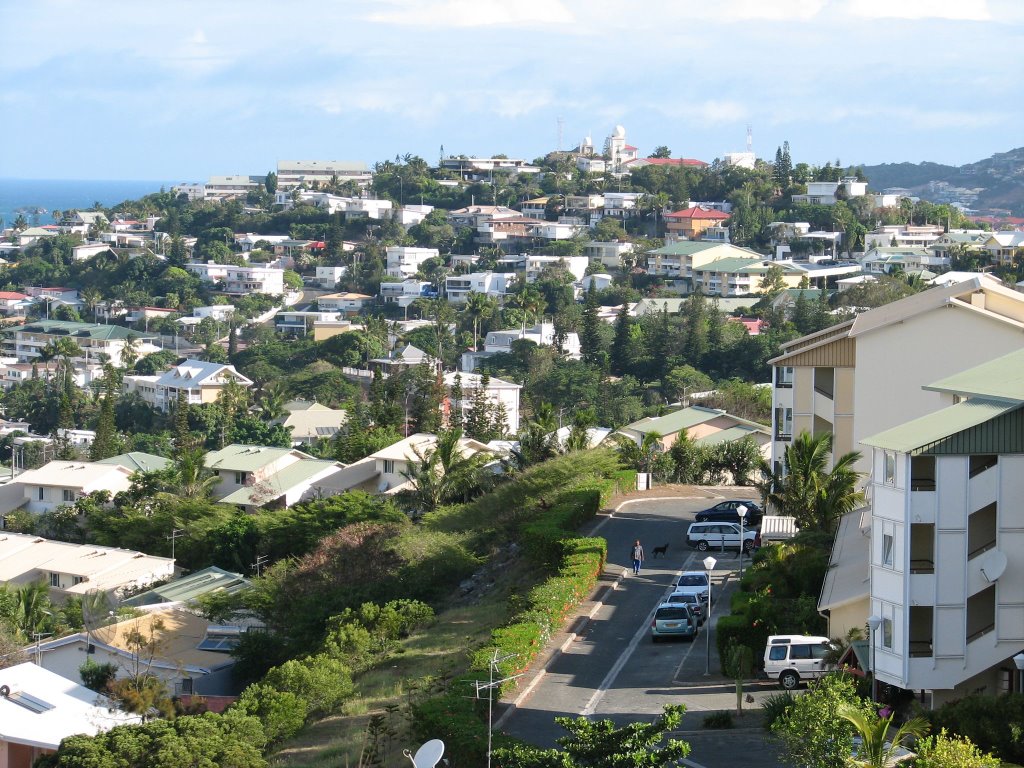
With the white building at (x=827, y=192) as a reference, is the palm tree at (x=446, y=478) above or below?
below

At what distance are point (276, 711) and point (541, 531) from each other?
24.2 ft

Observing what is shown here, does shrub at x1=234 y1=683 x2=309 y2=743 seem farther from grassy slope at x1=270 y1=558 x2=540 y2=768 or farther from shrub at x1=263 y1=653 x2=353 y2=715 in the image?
shrub at x1=263 y1=653 x2=353 y2=715

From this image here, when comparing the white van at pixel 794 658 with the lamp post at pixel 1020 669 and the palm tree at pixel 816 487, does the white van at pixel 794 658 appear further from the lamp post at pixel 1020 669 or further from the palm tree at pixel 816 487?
the palm tree at pixel 816 487

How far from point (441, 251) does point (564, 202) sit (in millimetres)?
12759

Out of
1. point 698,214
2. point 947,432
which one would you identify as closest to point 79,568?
point 947,432

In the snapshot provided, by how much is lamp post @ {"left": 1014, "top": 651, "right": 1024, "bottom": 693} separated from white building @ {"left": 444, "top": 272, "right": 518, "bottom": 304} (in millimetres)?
91929

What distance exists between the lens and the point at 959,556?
16797mm

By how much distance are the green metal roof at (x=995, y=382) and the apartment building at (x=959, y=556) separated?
0.12m

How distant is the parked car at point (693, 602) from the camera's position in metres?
22.4

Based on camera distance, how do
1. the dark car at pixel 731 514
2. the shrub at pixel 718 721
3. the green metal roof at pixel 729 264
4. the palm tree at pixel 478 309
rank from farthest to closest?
the green metal roof at pixel 729 264
the palm tree at pixel 478 309
the dark car at pixel 731 514
the shrub at pixel 718 721

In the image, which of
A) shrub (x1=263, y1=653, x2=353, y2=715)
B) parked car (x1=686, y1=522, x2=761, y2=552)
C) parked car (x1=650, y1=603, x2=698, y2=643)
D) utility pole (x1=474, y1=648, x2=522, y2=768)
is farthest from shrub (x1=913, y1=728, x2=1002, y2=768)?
parked car (x1=686, y1=522, x2=761, y2=552)

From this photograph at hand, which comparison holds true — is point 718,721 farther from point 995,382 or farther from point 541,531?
point 541,531

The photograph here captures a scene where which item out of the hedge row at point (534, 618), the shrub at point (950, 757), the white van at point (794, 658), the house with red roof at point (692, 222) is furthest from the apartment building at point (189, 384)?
the shrub at point (950, 757)

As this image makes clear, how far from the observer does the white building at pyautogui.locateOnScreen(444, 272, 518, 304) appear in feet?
360
